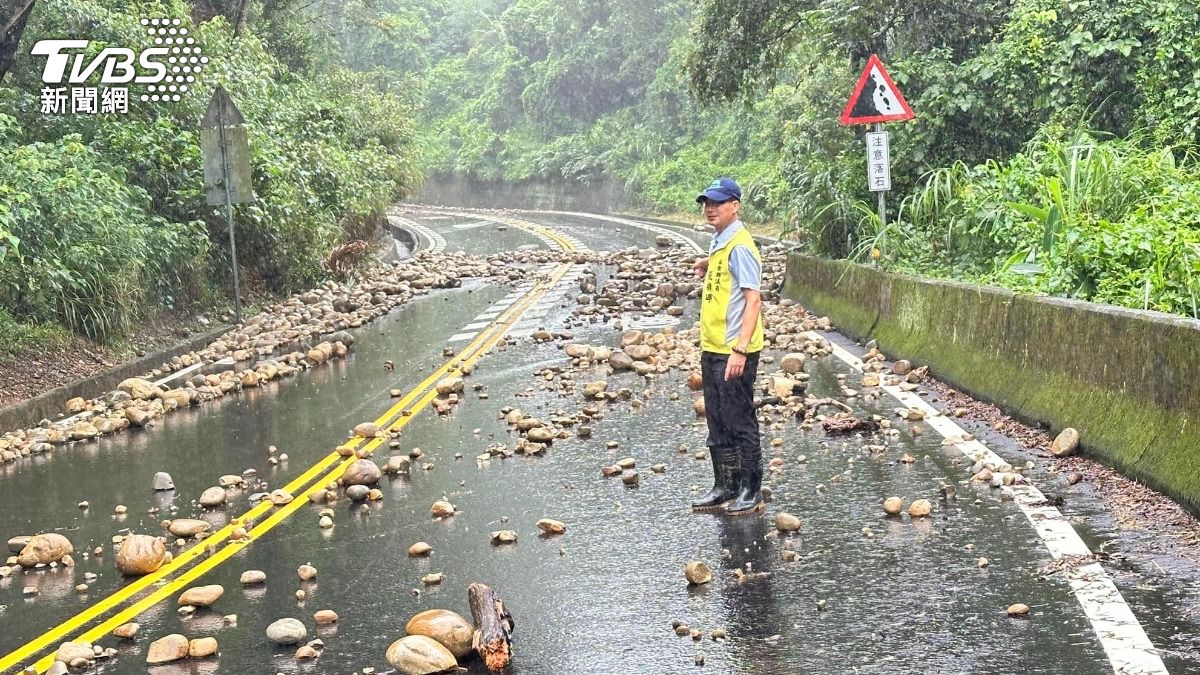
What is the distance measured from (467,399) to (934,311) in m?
4.44

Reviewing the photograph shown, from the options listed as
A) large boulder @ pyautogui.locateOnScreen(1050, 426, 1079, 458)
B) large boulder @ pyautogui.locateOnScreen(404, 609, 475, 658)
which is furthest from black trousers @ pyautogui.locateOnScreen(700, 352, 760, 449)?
large boulder @ pyautogui.locateOnScreen(404, 609, 475, 658)

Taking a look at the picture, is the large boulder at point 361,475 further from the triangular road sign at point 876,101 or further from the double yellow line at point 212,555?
the triangular road sign at point 876,101

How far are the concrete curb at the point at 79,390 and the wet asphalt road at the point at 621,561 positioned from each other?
5.76 ft

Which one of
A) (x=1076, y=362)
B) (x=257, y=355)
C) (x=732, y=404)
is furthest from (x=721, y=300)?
(x=257, y=355)

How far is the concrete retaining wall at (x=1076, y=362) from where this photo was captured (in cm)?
728

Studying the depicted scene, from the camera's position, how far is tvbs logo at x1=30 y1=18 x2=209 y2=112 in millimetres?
19406

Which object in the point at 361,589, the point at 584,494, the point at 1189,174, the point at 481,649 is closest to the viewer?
the point at 481,649

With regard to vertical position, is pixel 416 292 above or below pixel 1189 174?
below

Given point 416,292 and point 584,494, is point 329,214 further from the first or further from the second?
point 584,494

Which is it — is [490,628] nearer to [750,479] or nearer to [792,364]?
[750,479]

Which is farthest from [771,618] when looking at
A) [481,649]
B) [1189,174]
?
[1189,174]

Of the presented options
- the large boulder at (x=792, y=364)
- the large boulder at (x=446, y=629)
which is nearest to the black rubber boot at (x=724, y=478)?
the large boulder at (x=446, y=629)

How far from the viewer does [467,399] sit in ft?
41.6

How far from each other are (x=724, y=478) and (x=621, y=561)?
131cm
